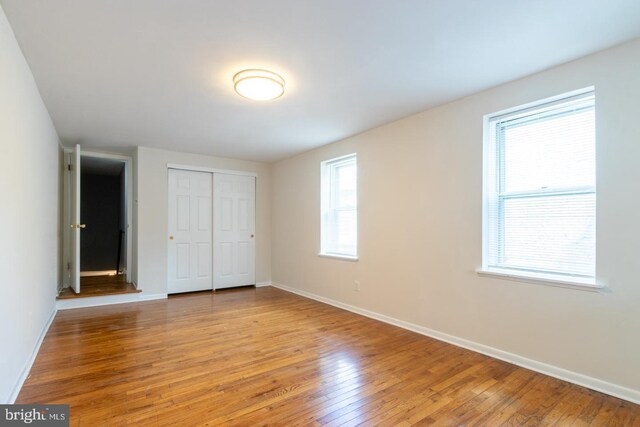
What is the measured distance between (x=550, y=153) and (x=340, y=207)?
272cm

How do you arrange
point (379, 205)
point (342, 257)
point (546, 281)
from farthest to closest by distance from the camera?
point (342, 257) < point (379, 205) < point (546, 281)

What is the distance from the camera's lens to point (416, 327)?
3.41 metres

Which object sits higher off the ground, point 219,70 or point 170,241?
point 219,70

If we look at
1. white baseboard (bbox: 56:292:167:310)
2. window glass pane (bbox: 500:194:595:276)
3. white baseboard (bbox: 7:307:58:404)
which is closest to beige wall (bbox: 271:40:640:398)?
window glass pane (bbox: 500:194:595:276)

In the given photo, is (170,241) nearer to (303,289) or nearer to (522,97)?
(303,289)

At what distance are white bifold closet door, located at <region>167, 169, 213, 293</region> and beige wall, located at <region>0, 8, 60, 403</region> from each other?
1967 millimetres

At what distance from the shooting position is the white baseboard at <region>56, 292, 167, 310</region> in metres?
4.28

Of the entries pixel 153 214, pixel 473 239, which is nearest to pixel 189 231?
pixel 153 214

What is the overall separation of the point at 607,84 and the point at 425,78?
1246 millimetres

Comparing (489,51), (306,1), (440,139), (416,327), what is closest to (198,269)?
(416,327)

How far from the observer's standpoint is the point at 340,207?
4.74 m

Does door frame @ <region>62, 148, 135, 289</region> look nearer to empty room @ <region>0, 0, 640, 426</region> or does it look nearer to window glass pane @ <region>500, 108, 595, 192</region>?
empty room @ <region>0, 0, 640, 426</region>
